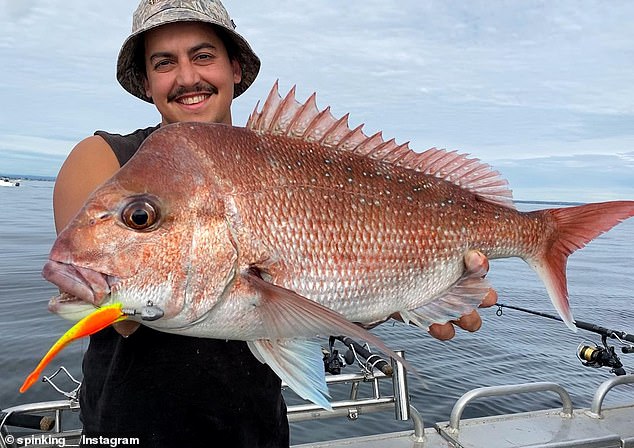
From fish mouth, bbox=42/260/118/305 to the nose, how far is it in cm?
109

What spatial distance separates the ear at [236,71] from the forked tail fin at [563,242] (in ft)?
5.16

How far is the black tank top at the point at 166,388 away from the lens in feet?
6.25

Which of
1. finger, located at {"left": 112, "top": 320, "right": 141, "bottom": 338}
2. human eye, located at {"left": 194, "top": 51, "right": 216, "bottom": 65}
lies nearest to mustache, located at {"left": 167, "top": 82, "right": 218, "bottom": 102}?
human eye, located at {"left": 194, "top": 51, "right": 216, "bottom": 65}

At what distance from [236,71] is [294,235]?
1.31 metres

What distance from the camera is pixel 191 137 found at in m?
1.59

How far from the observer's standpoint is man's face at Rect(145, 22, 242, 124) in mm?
2160

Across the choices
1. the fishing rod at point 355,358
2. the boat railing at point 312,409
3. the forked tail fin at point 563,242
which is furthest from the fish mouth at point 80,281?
the fishing rod at point 355,358

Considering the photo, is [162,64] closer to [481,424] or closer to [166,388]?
[166,388]

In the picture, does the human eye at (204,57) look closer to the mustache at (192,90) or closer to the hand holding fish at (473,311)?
the mustache at (192,90)

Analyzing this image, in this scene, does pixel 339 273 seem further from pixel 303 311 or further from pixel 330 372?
pixel 330 372

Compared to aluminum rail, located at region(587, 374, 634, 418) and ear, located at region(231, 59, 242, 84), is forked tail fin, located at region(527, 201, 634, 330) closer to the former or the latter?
ear, located at region(231, 59, 242, 84)

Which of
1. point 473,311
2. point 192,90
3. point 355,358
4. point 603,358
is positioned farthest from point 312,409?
point 603,358

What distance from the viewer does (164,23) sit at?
205 cm

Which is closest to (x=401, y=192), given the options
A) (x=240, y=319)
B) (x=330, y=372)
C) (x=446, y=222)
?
(x=446, y=222)
